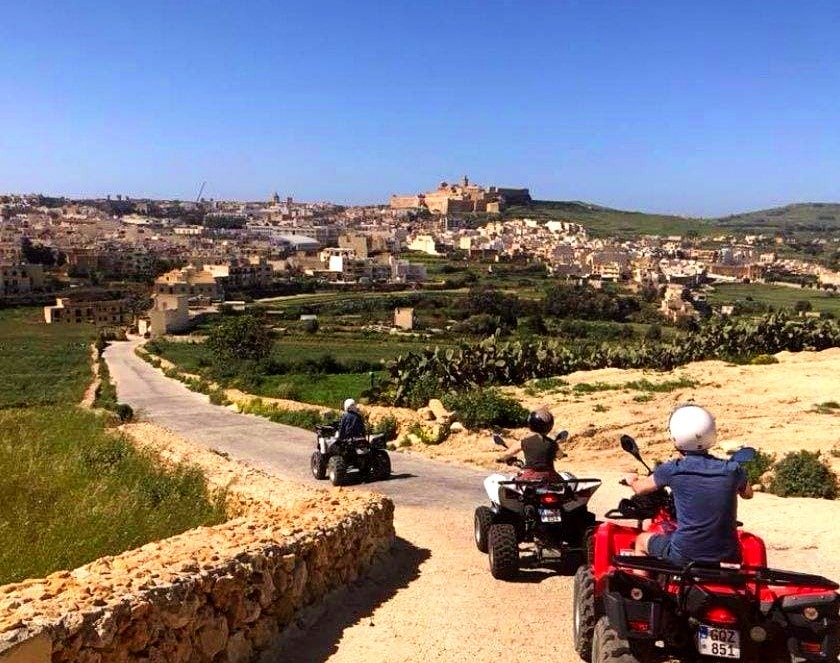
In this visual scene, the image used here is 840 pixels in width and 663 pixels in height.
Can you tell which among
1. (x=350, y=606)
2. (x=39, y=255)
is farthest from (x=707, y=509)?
(x=39, y=255)

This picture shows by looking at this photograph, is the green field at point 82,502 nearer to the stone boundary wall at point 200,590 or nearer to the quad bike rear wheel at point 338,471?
the stone boundary wall at point 200,590

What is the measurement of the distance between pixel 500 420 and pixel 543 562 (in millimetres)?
9349

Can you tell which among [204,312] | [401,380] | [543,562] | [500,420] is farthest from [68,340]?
[543,562]

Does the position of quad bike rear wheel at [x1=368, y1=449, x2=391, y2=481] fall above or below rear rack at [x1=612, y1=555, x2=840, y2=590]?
below

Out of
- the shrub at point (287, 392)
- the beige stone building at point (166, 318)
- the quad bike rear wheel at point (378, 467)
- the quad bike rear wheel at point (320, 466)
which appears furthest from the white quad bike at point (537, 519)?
the beige stone building at point (166, 318)

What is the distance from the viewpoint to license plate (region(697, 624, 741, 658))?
400cm

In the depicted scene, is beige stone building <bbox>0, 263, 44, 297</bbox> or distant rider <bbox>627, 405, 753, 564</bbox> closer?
distant rider <bbox>627, 405, 753, 564</bbox>

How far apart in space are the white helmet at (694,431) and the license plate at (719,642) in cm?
94

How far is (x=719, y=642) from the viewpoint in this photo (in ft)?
13.2

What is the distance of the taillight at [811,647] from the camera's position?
13.0 ft

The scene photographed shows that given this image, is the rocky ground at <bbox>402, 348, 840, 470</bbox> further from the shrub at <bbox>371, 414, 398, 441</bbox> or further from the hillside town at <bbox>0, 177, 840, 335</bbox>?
the hillside town at <bbox>0, 177, 840, 335</bbox>

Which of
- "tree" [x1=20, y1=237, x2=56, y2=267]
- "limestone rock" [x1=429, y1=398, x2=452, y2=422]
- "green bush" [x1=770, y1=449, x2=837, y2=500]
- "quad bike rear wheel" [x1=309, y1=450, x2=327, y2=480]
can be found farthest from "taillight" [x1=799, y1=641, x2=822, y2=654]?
"tree" [x1=20, y1=237, x2=56, y2=267]

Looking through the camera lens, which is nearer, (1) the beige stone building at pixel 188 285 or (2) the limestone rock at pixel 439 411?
(2) the limestone rock at pixel 439 411

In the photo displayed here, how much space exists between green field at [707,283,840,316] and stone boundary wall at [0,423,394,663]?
7449 cm
